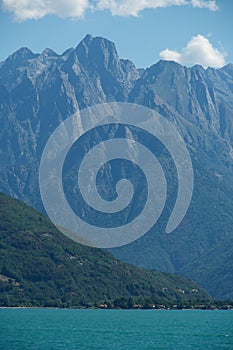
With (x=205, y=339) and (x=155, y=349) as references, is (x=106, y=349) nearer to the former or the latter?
(x=155, y=349)

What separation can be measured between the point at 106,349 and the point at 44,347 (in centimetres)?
1312

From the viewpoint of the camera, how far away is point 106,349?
17138 cm

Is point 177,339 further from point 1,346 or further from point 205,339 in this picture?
point 1,346

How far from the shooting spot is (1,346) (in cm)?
16925

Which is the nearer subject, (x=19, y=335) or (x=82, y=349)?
(x=82, y=349)

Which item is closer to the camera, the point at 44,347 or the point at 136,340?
the point at 44,347

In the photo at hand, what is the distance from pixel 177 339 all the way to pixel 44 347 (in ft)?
138

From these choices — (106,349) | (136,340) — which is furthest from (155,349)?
(136,340)

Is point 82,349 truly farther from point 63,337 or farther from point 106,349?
point 63,337

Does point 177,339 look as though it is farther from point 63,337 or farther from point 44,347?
point 44,347

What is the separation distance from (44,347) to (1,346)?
29.4ft

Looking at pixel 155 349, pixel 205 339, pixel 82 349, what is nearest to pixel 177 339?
pixel 205 339

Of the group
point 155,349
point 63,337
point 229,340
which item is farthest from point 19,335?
point 229,340

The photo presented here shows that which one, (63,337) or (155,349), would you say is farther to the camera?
(63,337)
